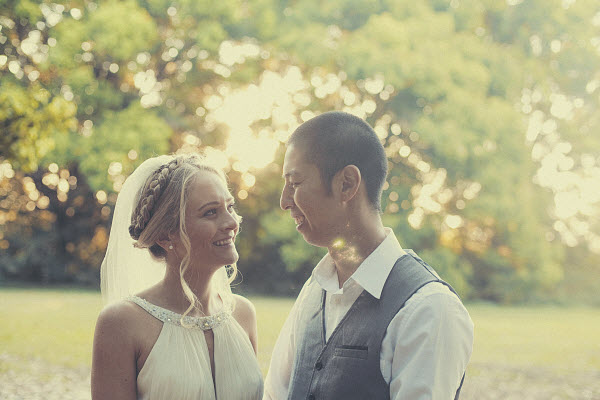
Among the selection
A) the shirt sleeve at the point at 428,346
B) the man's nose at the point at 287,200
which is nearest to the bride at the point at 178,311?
the man's nose at the point at 287,200

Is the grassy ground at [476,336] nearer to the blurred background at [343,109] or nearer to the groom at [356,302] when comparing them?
the blurred background at [343,109]

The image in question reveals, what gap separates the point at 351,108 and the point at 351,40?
196 cm

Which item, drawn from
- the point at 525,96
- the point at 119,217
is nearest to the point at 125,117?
the point at 525,96

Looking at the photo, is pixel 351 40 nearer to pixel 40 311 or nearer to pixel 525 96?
pixel 525 96

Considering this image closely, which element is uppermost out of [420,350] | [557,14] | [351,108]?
[557,14]

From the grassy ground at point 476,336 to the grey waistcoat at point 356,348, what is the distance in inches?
295

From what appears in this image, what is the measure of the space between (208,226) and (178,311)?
37 centimetres

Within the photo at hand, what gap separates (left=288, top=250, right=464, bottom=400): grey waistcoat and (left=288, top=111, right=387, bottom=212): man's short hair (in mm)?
300

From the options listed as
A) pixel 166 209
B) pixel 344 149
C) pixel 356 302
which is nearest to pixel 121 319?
pixel 166 209

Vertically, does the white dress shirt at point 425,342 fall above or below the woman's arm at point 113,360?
above

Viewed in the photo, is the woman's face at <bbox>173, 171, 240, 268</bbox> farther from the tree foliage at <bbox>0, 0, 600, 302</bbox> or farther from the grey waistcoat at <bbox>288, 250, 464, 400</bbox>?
the tree foliage at <bbox>0, 0, 600, 302</bbox>

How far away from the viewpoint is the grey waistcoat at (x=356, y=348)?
1942mm

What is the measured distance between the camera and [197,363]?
2479 millimetres

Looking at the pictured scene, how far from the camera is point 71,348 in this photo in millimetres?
10508
